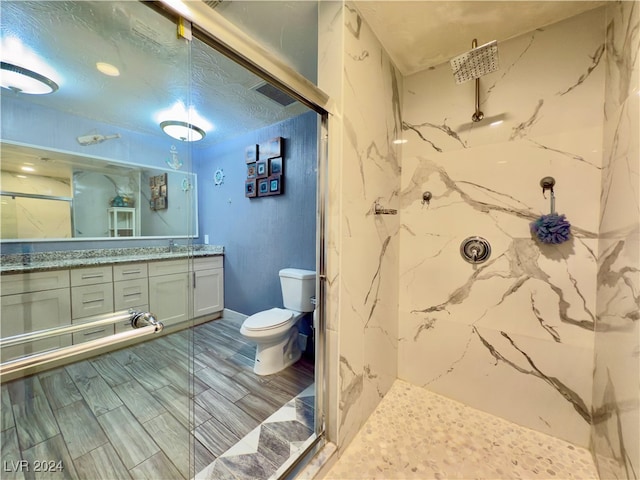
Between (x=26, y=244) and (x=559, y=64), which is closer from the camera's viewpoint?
(x=559, y=64)

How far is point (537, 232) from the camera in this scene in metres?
1.39

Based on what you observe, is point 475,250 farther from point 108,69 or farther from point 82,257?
point 82,257

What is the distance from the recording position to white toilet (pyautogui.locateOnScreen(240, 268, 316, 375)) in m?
1.89

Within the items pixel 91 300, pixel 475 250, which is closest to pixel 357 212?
pixel 475 250

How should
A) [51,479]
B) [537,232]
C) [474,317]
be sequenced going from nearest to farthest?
1. [51,479]
2. [537,232]
3. [474,317]

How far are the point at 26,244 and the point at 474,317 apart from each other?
10.3 feet

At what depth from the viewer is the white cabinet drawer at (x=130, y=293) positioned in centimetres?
195

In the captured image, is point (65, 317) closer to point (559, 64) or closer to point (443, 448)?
point (443, 448)

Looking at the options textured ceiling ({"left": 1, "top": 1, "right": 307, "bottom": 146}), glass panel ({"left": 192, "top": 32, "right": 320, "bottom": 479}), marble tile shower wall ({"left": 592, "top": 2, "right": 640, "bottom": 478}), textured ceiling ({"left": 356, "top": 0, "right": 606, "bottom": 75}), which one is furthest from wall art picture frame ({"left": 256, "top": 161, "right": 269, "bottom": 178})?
marble tile shower wall ({"left": 592, "top": 2, "right": 640, "bottom": 478})

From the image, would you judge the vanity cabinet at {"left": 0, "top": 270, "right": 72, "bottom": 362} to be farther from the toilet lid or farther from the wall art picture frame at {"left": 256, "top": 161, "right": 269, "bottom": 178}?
the wall art picture frame at {"left": 256, "top": 161, "right": 269, "bottom": 178}

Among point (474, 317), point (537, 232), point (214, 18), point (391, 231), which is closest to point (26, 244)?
point (214, 18)

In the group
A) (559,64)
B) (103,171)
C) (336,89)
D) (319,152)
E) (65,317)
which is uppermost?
(559,64)

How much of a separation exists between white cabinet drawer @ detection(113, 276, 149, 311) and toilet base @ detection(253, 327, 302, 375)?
1.10 metres

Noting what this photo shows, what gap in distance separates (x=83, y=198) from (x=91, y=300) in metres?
0.87
